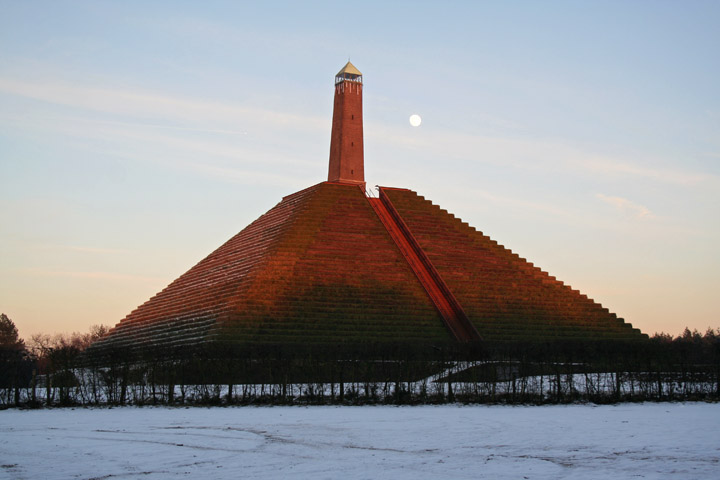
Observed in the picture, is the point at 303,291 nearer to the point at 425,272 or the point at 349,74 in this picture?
the point at 425,272

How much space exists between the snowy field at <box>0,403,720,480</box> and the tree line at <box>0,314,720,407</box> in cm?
239

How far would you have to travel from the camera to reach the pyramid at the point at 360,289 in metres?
44.0

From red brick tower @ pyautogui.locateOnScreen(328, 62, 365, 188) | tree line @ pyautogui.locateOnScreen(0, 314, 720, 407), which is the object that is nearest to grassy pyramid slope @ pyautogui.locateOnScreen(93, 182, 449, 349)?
red brick tower @ pyautogui.locateOnScreen(328, 62, 365, 188)

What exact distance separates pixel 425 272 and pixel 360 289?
17.9 ft

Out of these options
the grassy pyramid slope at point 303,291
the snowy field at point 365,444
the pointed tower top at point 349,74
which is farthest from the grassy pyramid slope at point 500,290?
the snowy field at point 365,444

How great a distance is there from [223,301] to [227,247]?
1451cm

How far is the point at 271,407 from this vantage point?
23922 mm

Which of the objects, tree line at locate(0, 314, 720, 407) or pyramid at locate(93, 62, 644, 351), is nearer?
tree line at locate(0, 314, 720, 407)

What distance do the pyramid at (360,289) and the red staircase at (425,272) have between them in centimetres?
9

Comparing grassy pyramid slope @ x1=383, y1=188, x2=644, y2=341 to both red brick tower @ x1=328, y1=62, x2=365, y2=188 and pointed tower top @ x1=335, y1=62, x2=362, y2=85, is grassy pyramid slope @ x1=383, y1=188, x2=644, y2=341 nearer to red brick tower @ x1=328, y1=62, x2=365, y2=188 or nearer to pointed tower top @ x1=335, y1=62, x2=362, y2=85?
red brick tower @ x1=328, y1=62, x2=365, y2=188

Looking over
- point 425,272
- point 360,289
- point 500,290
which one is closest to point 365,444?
point 360,289

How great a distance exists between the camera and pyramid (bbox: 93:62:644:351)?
44.0 m

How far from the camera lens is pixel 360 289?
47812 millimetres

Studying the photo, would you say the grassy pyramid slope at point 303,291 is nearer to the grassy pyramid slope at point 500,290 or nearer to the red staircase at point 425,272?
the red staircase at point 425,272
